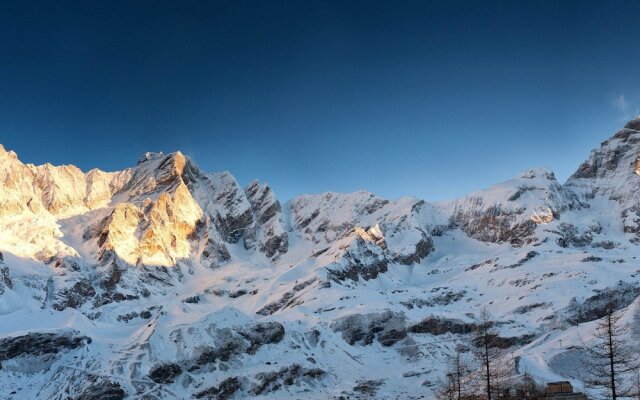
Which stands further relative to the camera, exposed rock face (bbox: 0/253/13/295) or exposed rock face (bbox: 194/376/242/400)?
exposed rock face (bbox: 0/253/13/295)

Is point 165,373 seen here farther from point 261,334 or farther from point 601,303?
point 601,303

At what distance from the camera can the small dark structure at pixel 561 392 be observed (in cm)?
7581

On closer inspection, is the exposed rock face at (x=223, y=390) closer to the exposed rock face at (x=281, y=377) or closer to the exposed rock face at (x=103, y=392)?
the exposed rock face at (x=281, y=377)

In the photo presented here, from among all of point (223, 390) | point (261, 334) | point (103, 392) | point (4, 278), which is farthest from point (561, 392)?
point (4, 278)

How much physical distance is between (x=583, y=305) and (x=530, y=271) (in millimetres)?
38869

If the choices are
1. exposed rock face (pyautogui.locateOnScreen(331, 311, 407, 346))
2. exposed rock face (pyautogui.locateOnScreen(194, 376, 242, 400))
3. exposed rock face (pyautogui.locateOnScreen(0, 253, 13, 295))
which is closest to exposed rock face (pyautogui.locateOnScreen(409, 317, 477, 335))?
exposed rock face (pyautogui.locateOnScreen(331, 311, 407, 346))

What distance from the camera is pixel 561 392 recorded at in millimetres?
78062

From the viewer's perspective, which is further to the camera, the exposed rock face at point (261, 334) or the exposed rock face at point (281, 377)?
the exposed rock face at point (261, 334)

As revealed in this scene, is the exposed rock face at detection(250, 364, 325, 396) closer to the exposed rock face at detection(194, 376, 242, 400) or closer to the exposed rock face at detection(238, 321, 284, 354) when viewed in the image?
the exposed rock face at detection(194, 376, 242, 400)

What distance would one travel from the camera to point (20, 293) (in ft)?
591

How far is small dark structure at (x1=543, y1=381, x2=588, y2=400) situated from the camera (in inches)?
2985

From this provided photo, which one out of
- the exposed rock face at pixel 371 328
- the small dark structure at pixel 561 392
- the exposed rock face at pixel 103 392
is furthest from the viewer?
the exposed rock face at pixel 371 328

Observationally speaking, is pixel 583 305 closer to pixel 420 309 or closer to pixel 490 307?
pixel 490 307

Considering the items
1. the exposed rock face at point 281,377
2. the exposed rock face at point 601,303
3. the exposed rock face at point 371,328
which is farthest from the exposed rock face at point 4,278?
the exposed rock face at point 601,303
